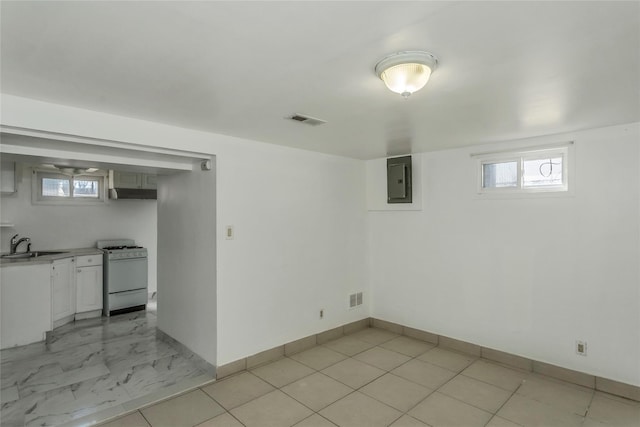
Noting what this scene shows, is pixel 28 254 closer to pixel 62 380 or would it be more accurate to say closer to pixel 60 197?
pixel 60 197

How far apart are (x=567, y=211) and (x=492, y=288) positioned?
3.39 feet

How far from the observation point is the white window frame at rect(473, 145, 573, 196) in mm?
3145

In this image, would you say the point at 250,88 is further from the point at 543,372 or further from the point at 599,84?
the point at 543,372

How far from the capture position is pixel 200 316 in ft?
11.0

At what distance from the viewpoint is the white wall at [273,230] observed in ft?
9.57

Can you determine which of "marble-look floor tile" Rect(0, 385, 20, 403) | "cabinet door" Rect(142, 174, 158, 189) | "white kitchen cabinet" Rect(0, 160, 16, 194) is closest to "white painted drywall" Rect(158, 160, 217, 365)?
"marble-look floor tile" Rect(0, 385, 20, 403)

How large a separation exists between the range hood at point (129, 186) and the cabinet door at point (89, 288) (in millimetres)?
1169

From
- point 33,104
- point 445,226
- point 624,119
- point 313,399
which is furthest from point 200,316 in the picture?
point 624,119

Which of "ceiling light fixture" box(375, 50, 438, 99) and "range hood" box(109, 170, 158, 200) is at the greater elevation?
"ceiling light fixture" box(375, 50, 438, 99)

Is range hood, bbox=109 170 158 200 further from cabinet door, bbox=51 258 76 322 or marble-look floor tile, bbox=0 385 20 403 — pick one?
marble-look floor tile, bbox=0 385 20 403

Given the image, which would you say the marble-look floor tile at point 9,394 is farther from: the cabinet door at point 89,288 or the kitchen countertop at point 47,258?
the cabinet door at point 89,288

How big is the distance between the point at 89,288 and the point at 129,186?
1.67 metres

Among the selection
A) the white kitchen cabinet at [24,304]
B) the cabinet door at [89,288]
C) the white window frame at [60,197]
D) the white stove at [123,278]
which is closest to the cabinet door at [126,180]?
the white window frame at [60,197]

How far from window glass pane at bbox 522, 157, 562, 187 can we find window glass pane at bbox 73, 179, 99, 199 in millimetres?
6161
